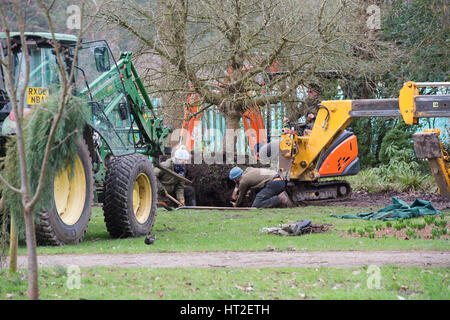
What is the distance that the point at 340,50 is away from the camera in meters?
17.4

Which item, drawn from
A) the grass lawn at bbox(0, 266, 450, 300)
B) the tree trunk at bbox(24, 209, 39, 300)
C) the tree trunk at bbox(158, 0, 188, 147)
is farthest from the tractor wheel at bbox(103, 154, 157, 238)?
the tree trunk at bbox(158, 0, 188, 147)

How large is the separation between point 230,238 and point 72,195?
2539 mm

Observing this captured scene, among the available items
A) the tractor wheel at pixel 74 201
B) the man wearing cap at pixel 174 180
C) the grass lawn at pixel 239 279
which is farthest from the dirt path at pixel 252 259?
the man wearing cap at pixel 174 180

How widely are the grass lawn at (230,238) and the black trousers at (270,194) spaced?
42.4 inches

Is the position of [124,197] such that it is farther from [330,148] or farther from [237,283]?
[330,148]

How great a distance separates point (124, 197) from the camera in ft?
33.4

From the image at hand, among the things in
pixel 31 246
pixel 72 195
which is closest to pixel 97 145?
pixel 72 195

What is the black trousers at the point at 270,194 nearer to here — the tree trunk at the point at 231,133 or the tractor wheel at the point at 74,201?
the tree trunk at the point at 231,133

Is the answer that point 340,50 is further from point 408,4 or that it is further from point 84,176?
point 84,176

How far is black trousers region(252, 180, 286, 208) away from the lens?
15.5m

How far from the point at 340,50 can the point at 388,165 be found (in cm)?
500

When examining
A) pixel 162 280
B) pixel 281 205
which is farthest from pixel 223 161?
pixel 162 280

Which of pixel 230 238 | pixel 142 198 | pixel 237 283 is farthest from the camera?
pixel 142 198

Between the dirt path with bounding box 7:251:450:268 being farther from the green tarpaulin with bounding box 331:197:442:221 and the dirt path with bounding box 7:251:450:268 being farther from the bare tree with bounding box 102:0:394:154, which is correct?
the bare tree with bounding box 102:0:394:154
